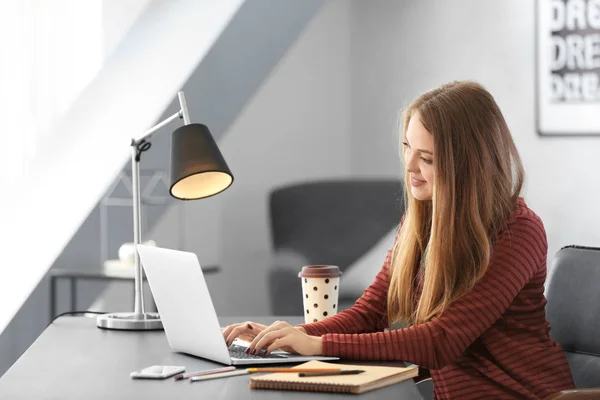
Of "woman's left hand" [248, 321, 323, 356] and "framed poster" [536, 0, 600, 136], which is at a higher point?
"framed poster" [536, 0, 600, 136]

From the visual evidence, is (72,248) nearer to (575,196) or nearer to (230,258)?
(230,258)

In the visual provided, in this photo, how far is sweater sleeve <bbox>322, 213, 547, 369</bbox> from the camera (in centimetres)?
155

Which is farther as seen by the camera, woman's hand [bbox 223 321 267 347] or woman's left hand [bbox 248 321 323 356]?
woman's hand [bbox 223 321 267 347]

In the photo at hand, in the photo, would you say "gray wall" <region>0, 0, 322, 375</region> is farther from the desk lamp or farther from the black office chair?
the black office chair

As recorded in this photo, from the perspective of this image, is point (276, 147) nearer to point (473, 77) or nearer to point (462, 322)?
point (473, 77)

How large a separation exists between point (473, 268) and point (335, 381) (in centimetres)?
43

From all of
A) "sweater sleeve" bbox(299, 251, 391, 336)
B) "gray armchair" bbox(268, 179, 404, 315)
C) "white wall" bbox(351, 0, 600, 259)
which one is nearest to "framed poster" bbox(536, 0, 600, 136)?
"white wall" bbox(351, 0, 600, 259)

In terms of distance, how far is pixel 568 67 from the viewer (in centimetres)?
330

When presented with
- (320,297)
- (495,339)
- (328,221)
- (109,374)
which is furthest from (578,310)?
(328,221)

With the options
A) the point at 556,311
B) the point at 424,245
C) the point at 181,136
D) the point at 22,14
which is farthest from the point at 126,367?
the point at 22,14

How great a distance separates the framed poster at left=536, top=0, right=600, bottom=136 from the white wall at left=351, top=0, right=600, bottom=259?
0.03 meters

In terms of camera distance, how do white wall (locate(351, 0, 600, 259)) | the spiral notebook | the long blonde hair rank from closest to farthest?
1. the spiral notebook
2. the long blonde hair
3. white wall (locate(351, 0, 600, 259))

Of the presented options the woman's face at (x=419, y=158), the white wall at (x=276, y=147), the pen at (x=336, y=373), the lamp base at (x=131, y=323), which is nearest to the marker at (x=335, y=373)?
the pen at (x=336, y=373)

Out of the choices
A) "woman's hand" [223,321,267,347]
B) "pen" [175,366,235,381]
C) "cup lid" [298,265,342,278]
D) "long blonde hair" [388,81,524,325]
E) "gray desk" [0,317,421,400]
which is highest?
"long blonde hair" [388,81,524,325]
